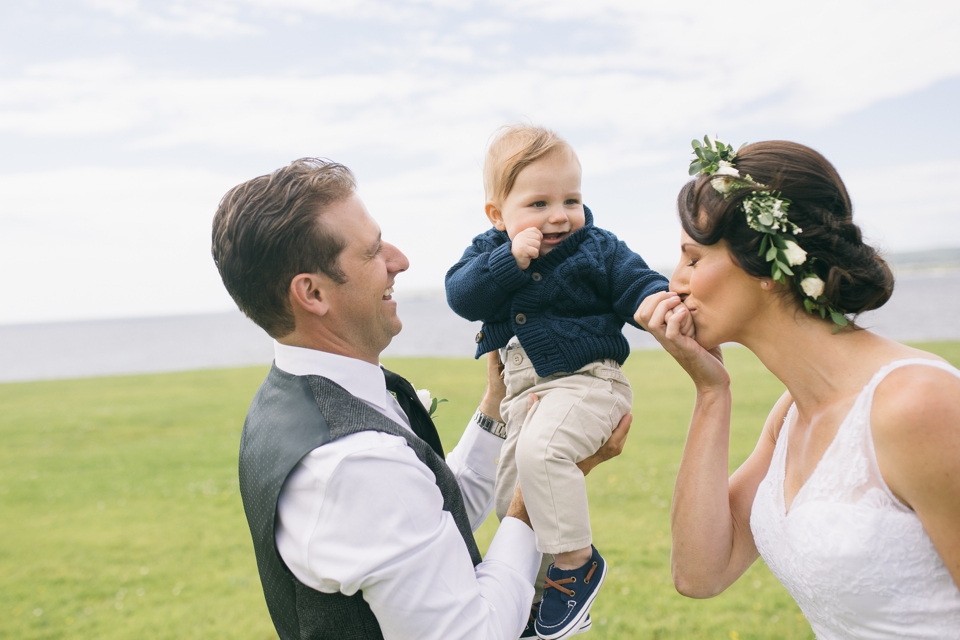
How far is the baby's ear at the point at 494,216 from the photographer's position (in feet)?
13.0

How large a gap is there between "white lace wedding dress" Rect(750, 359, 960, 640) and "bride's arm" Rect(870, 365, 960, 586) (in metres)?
0.06

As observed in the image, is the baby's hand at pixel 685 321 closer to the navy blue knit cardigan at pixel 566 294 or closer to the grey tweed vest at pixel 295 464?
the navy blue knit cardigan at pixel 566 294

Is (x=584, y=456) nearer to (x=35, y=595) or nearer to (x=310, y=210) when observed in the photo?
(x=310, y=210)

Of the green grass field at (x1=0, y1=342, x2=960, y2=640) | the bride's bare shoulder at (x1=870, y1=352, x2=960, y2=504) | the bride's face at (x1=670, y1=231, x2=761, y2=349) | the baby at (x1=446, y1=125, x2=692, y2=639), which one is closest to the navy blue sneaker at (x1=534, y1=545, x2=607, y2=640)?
the baby at (x1=446, y1=125, x2=692, y2=639)

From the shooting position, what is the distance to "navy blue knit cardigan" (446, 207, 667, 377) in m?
3.53

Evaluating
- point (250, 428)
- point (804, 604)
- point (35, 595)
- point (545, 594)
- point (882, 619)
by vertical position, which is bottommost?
point (35, 595)

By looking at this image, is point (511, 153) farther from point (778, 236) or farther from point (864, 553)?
point (864, 553)

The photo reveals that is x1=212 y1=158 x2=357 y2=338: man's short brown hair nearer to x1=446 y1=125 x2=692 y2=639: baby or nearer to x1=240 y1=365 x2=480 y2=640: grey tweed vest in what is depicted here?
x1=240 y1=365 x2=480 y2=640: grey tweed vest

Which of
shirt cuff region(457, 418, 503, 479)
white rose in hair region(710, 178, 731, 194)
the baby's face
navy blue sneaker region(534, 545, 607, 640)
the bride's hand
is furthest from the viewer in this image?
shirt cuff region(457, 418, 503, 479)

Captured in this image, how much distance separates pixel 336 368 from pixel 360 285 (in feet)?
1.27

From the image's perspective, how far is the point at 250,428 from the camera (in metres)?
2.80

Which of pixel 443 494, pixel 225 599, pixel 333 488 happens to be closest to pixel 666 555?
pixel 225 599

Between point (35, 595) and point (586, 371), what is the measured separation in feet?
31.1

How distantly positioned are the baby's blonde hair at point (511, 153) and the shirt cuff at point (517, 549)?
175 cm
